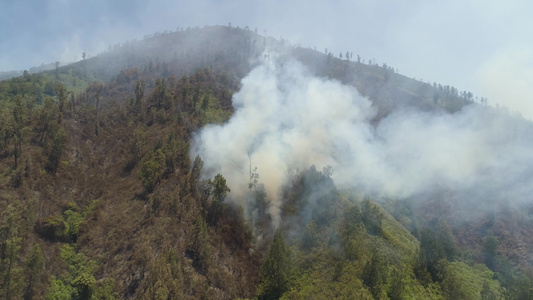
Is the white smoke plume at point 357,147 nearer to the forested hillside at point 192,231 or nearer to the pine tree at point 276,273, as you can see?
the forested hillside at point 192,231

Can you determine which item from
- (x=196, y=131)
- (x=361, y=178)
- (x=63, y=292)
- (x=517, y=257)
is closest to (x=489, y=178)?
(x=517, y=257)

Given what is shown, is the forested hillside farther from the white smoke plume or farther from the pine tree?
the white smoke plume

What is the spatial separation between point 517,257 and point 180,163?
86.6 meters

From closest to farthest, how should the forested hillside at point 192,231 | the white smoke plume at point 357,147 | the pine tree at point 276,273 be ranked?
the forested hillside at point 192,231
the pine tree at point 276,273
the white smoke plume at point 357,147

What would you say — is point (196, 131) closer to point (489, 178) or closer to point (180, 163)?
point (180, 163)

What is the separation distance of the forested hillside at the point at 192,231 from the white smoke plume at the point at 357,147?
3.15 metres

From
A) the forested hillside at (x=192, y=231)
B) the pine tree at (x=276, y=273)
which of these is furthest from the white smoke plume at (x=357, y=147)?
the pine tree at (x=276, y=273)

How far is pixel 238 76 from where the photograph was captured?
17738 centimetres

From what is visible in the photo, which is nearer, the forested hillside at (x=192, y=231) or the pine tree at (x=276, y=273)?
the forested hillside at (x=192, y=231)

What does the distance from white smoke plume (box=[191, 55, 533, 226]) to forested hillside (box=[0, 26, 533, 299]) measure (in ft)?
10.3

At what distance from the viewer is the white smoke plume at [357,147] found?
270 ft

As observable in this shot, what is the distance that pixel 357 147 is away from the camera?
106625 mm

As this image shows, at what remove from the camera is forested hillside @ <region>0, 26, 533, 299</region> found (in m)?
52.6

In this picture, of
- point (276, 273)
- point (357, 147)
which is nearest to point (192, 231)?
point (276, 273)
